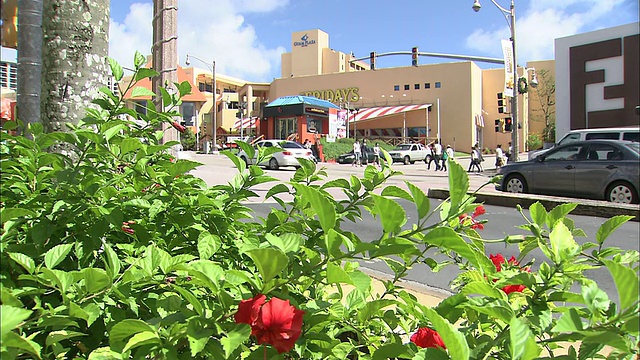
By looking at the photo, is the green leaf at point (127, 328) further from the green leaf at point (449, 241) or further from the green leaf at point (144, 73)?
the green leaf at point (144, 73)

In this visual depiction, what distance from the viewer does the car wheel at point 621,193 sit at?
10.8 metres

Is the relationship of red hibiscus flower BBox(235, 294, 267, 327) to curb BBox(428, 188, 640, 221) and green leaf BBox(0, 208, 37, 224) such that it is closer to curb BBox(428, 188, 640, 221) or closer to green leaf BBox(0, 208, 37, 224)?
green leaf BBox(0, 208, 37, 224)

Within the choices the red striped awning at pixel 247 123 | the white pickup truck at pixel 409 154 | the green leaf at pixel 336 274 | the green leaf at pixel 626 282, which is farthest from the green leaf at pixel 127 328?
the red striped awning at pixel 247 123

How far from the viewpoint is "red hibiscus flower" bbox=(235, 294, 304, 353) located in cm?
95

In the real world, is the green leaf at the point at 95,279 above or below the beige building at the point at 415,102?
below

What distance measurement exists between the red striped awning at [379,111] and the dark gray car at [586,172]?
4134 centimetres

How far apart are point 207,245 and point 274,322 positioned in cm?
47

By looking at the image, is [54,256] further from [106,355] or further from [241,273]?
[241,273]

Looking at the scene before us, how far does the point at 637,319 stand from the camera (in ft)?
2.65

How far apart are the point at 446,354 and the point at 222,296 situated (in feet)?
1.56

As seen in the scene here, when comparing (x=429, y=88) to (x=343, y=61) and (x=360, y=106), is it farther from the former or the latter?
(x=343, y=61)

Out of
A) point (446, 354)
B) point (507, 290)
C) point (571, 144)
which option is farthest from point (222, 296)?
point (571, 144)

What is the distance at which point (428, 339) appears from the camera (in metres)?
1.27

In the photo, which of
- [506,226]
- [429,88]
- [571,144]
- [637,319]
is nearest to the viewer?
[637,319]
